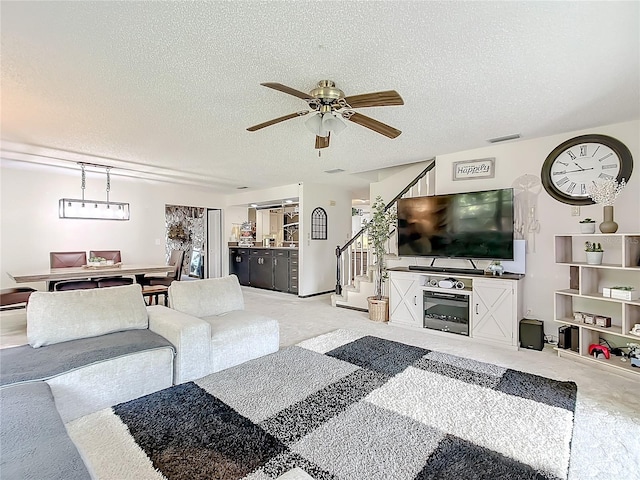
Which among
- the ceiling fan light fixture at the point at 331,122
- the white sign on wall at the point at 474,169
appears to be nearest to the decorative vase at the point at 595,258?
the white sign on wall at the point at 474,169

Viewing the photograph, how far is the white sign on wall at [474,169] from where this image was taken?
414 cm

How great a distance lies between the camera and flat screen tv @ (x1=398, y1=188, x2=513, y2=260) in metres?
3.81

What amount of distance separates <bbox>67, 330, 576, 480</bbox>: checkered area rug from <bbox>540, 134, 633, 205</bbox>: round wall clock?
2123 millimetres

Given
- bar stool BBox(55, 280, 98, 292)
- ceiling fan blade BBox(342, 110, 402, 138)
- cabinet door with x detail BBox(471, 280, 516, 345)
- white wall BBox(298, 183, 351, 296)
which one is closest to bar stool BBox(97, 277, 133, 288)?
bar stool BBox(55, 280, 98, 292)

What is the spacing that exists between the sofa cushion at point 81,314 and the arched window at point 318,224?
14.3ft

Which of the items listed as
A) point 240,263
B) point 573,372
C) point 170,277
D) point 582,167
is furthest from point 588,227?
point 240,263

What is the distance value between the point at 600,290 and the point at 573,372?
1.05 m

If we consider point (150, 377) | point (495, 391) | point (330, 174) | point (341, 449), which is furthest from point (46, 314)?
point (330, 174)

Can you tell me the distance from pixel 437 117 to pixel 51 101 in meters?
3.53

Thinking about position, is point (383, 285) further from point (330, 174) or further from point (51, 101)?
point (51, 101)

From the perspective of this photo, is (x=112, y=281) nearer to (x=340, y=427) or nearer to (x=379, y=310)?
(x=379, y=310)

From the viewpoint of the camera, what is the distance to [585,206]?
3496mm

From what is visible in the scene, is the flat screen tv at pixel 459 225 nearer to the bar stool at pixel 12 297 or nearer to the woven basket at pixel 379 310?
the woven basket at pixel 379 310

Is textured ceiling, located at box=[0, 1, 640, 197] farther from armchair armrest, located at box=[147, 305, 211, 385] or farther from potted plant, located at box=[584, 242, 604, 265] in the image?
armchair armrest, located at box=[147, 305, 211, 385]
